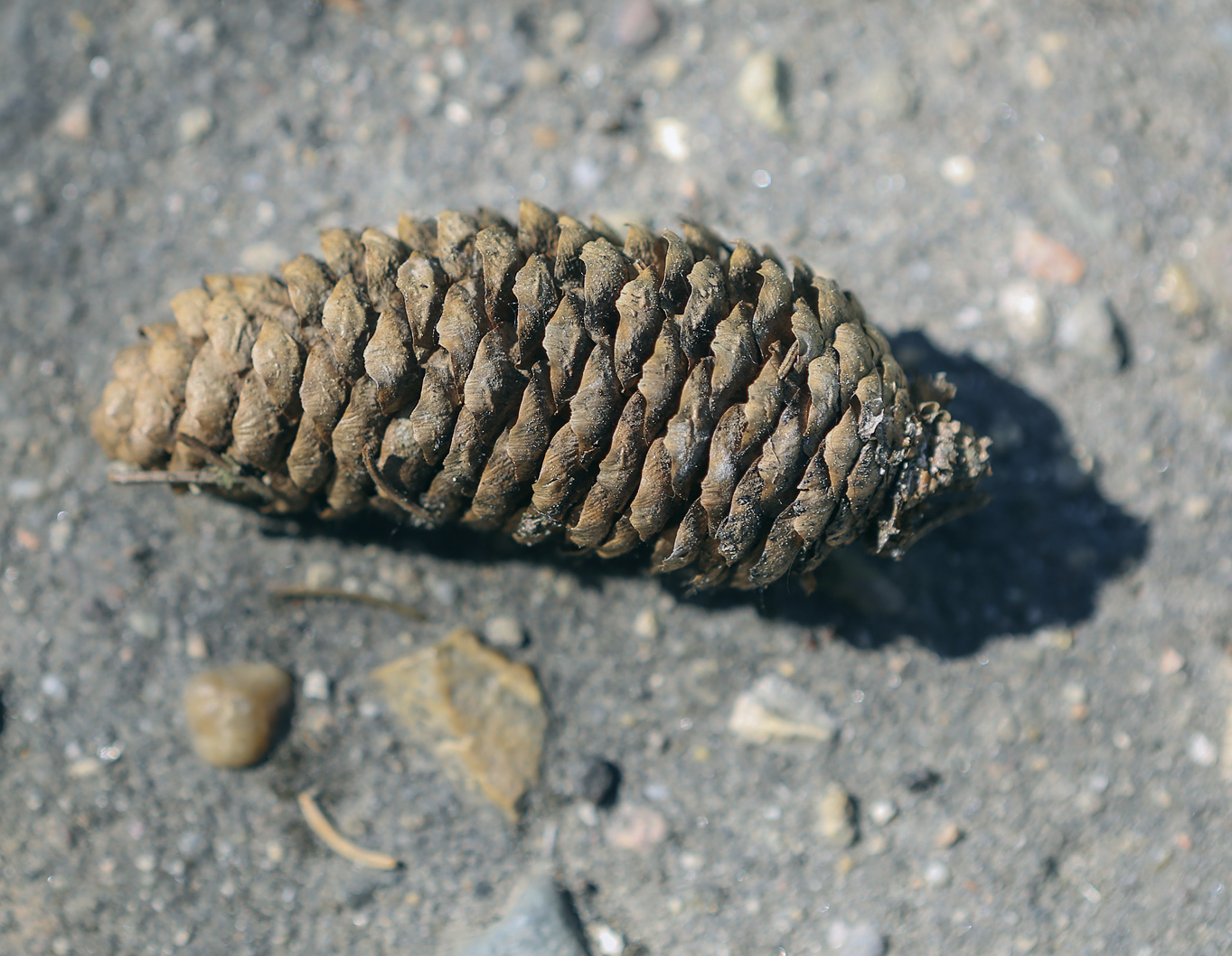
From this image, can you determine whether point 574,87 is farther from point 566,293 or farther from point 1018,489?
point 1018,489

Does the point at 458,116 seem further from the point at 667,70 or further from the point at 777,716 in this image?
the point at 777,716

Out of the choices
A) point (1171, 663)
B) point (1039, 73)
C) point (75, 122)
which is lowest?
point (75, 122)

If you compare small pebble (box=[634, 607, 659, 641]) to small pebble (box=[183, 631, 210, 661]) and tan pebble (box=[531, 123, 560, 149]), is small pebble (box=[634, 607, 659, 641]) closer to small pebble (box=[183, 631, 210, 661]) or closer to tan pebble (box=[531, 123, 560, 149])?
small pebble (box=[183, 631, 210, 661])

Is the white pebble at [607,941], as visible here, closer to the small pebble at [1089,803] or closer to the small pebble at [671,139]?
the small pebble at [1089,803]

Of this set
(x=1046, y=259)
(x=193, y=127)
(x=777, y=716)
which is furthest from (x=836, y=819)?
(x=193, y=127)

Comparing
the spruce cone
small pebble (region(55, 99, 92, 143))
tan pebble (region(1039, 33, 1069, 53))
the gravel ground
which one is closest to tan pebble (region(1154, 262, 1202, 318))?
the gravel ground

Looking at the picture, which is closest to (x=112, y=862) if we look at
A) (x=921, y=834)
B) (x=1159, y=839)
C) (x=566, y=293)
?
(x=566, y=293)
